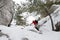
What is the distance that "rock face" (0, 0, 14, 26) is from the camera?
453 inches

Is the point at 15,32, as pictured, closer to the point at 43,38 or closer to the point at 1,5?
the point at 43,38

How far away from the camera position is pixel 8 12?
482 inches

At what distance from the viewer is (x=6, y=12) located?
12.0 metres

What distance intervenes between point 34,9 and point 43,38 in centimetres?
486

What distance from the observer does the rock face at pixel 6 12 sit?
453 inches

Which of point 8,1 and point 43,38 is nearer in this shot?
point 43,38

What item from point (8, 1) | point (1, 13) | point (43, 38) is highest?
point (8, 1)

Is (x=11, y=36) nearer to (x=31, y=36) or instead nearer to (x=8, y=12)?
(x=31, y=36)

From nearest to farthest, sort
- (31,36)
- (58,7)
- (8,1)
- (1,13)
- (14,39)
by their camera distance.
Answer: (14,39)
(31,36)
(1,13)
(8,1)
(58,7)

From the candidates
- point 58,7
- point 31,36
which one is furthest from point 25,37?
point 58,7

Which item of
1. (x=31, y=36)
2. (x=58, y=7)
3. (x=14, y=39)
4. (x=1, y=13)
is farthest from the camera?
(x=58, y=7)

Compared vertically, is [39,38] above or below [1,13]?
below

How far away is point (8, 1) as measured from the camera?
12.4 meters

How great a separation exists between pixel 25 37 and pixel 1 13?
4.77 meters
